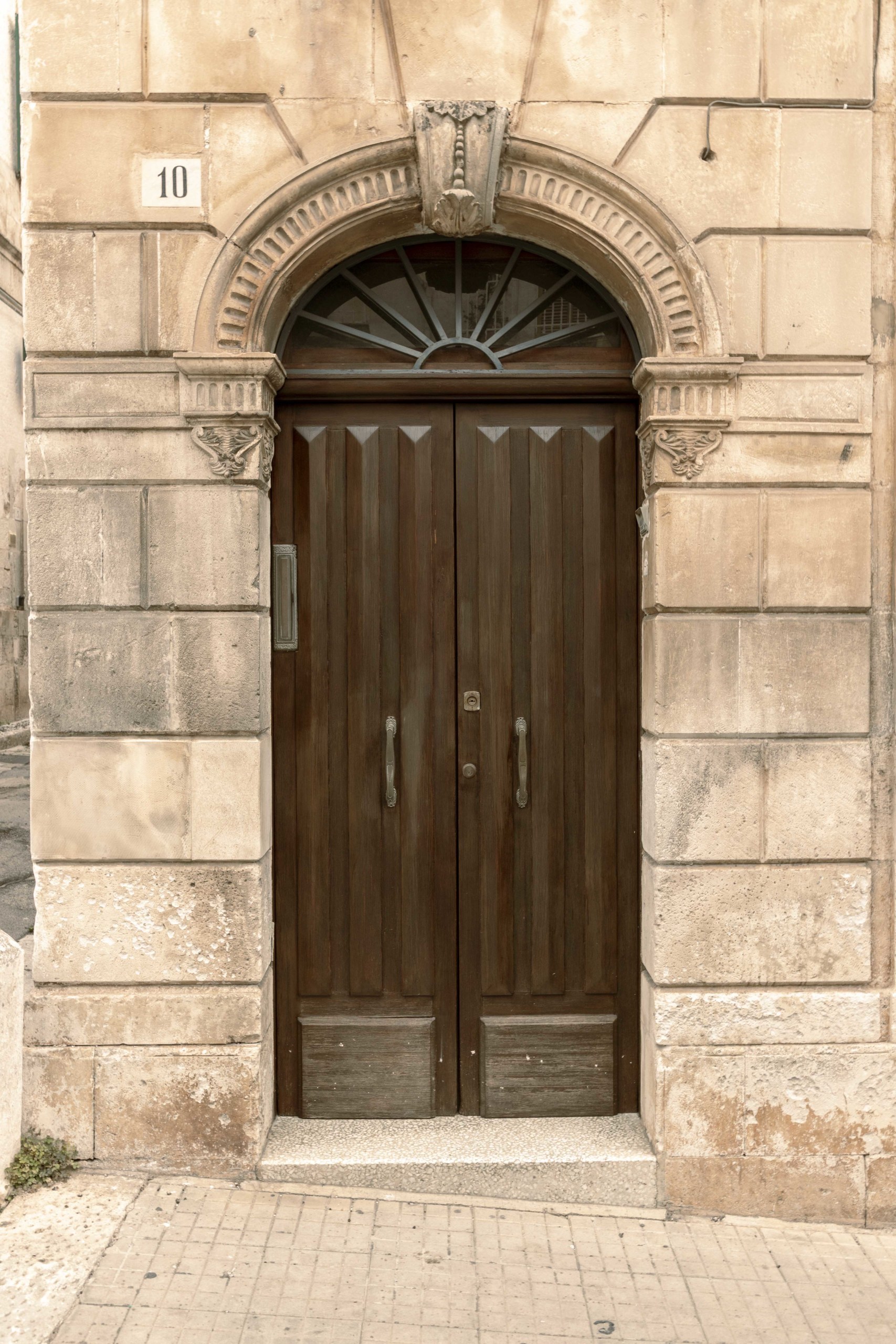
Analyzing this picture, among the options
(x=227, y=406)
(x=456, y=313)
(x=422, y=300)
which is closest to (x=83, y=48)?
(x=227, y=406)

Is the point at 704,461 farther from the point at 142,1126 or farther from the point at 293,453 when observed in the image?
the point at 142,1126

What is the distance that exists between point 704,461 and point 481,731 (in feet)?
4.86

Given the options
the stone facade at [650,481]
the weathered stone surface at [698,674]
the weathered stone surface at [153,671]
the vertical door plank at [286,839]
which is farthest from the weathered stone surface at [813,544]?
the weathered stone surface at [153,671]

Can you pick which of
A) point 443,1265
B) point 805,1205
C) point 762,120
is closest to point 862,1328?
point 805,1205

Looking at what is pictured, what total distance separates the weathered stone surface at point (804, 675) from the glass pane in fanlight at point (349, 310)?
2.02m

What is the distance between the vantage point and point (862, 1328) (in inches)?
128

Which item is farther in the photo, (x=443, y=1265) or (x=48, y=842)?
(x=48, y=842)

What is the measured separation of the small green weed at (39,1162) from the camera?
3.78m

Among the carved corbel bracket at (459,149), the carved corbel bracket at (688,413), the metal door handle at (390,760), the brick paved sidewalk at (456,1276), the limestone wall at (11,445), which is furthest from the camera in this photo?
the limestone wall at (11,445)

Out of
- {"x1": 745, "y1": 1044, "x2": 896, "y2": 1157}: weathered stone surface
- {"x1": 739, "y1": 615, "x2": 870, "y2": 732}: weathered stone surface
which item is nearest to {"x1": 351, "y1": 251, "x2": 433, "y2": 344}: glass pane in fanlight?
{"x1": 739, "y1": 615, "x2": 870, "y2": 732}: weathered stone surface

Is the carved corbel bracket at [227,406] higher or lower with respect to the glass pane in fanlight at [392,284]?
lower

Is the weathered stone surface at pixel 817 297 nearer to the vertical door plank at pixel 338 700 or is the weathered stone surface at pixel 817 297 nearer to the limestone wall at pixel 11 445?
the vertical door plank at pixel 338 700

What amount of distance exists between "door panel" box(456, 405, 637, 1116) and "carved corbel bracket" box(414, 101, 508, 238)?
879mm

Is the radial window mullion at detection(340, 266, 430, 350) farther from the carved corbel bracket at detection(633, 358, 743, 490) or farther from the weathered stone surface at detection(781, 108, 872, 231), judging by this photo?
the weathered stone surface at detection(781, 108, 872, 231)
